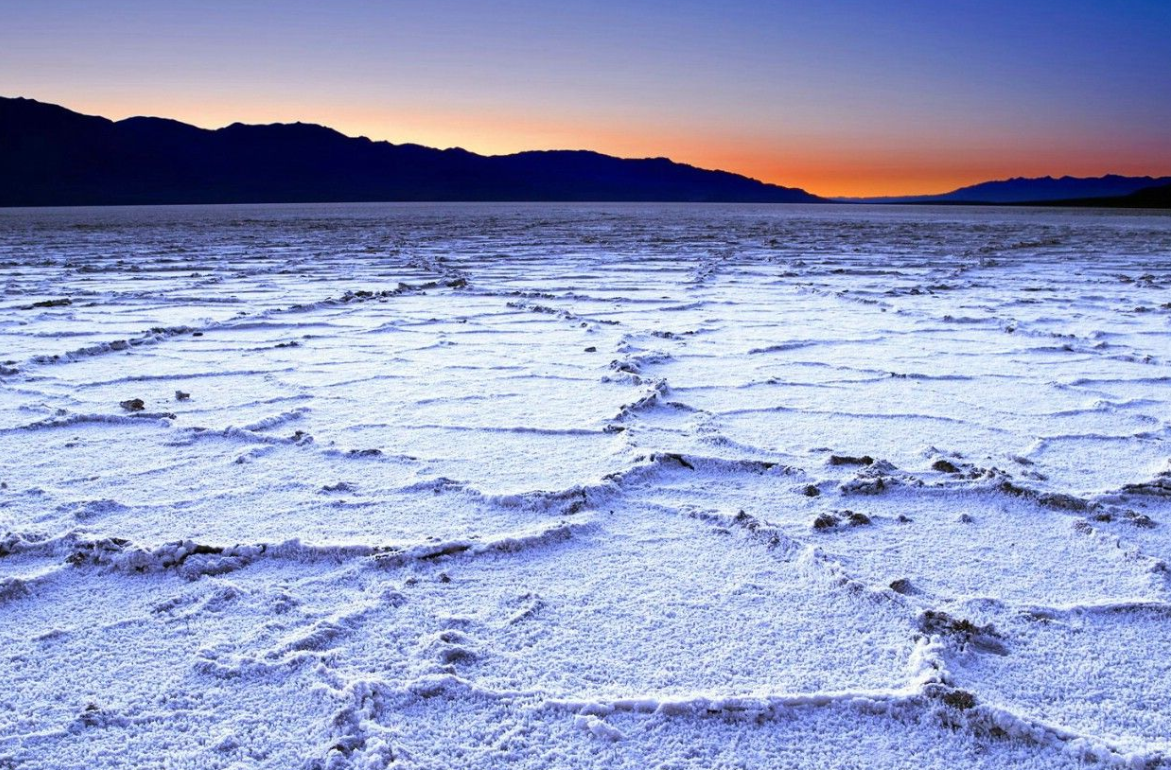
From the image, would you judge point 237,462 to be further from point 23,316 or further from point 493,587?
point 23,316

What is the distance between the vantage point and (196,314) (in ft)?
15.7

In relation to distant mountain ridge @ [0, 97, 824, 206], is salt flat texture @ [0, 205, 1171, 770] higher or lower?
lower

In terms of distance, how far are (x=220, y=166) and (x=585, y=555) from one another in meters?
158

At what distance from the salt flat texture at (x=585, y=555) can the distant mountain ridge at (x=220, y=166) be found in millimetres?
110385

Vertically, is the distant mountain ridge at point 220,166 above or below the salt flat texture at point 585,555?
above

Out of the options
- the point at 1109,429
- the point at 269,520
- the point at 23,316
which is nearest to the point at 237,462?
the point at 269,520

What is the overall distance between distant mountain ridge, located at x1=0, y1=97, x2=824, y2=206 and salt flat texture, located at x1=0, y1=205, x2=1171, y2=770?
11039 cm

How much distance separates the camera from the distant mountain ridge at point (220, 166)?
11744 cm

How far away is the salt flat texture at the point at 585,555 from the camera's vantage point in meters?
1.10

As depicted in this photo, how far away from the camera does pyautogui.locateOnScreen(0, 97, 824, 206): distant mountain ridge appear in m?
117

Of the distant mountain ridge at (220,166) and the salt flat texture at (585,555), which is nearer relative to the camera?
the salt flat texture at (585,555)

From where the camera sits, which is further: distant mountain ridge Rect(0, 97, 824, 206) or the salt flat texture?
distant mountain ridge Rect(0, 97, 824, 206)

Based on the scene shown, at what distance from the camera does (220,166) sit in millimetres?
142375

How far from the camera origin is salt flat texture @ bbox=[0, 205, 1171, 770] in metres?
1.10
